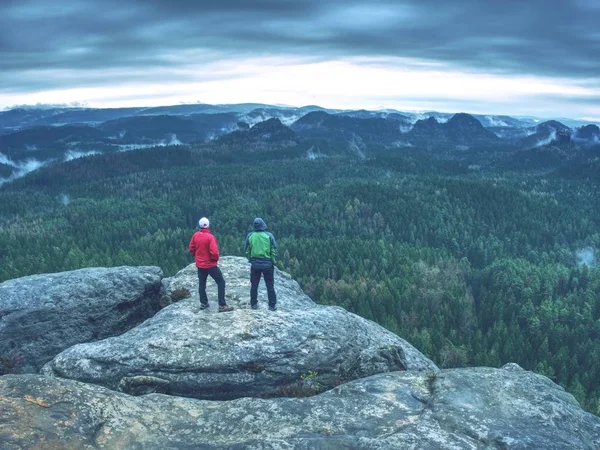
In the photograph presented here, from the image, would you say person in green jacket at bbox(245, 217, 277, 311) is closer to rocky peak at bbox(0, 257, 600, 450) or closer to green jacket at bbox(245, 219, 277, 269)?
green jacket at bbox(245, 219, 277, 269)

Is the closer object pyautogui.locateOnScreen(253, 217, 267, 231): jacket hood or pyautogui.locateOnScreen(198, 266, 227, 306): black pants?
pyautogui.locateOnScreen(253, 217, 267, 231): jacket hood

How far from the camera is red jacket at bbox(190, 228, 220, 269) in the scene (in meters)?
29.1

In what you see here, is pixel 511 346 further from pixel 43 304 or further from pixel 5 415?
pixel 5 415

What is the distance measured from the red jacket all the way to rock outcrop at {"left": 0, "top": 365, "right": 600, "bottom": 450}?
30.1 feet

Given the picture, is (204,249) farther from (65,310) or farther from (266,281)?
(65,310)

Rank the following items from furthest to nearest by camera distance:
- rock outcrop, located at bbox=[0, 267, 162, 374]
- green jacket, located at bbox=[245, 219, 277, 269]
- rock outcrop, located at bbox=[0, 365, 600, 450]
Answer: rock outcrop, located at bbox=[0, 267, 162, 374] → green jacket, located at bbox=[245, 219, 277, 269] → rock outcrop, located at bbox=[0, 365, 600, 450]

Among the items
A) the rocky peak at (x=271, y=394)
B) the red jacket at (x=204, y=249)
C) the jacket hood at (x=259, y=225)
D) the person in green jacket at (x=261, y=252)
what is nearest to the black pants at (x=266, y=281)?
the person in green jacket at (x=261, y=252)

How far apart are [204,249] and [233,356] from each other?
7.05 meters

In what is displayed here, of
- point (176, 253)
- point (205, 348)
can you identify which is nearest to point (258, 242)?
point (205, 348)

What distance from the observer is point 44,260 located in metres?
133

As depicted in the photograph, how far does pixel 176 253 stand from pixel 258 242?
119549 millimetres

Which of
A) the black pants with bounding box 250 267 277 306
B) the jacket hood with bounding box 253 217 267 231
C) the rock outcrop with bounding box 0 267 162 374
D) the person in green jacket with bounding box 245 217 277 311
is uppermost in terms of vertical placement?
the jacket hood with bounding box 253 217 267 231

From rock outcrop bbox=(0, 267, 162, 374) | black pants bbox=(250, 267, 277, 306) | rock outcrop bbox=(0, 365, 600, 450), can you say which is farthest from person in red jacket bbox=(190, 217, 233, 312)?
rock outcrop bbox=(0, 267, 162, 374)

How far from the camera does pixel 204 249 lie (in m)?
29.1
